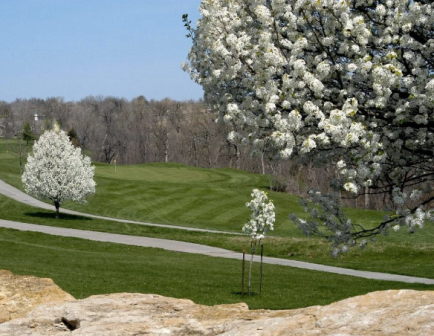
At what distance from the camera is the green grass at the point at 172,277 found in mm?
21672

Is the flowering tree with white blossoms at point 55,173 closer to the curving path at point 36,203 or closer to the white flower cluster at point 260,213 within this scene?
the curving path at point 36,203

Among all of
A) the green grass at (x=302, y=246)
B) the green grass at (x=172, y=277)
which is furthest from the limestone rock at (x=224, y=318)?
the green grass at (x=302, y=246)

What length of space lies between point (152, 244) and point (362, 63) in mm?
31391

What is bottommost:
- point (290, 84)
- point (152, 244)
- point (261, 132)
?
point (152, 244)

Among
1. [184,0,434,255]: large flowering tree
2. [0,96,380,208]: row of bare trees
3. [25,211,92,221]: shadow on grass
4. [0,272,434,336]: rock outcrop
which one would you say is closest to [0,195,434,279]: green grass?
[25,211,92,221]: shadow on grass

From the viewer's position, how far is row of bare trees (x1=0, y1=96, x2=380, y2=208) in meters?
129

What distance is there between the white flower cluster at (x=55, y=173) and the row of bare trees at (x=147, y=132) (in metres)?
59.6

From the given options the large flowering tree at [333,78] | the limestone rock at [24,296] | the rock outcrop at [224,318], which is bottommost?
the limestone rock at [24,296]

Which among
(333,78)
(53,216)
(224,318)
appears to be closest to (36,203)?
(53,216)

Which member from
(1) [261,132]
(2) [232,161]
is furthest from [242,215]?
(2) [232,161]

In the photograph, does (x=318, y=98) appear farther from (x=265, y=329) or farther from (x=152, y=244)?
(x=152, y=244)

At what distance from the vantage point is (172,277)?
26.2 m

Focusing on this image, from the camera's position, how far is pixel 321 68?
11672mm

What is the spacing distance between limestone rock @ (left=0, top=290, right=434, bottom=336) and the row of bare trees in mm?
103342
